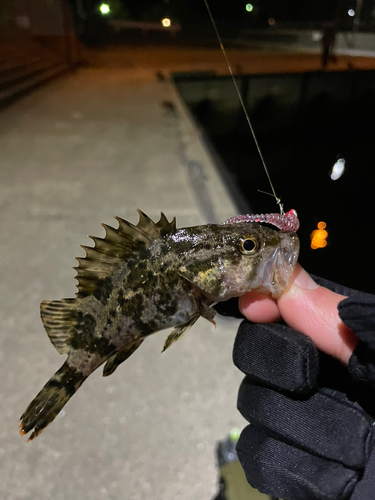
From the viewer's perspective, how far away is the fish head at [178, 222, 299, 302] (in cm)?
64

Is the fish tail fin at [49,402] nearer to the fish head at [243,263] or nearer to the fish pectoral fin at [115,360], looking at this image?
the fish pectoral fin at [115,360]

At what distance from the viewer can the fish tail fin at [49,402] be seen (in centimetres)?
63

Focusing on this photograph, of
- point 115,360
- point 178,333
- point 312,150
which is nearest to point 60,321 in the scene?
point 115,360

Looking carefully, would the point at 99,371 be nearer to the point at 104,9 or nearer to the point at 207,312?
the point at 207,312

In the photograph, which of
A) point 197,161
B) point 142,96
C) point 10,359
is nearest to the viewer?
point 10,359

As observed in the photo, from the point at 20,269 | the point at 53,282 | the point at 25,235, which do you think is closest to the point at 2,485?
the point at 53,282

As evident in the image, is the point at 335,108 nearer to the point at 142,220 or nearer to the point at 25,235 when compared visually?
the point at 25,235

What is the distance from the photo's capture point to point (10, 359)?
1.41 meters

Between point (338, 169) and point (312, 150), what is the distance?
2.00 ft

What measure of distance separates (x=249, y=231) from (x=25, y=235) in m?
1.81

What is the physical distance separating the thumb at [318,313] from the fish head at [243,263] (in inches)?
1.7

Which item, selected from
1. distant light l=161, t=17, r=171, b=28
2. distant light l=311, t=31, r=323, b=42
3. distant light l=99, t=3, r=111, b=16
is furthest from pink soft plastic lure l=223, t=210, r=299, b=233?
distant light l=161, t=17, r=171, b=28

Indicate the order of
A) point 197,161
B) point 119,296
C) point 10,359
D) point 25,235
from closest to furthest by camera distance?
point 119,296 → point 10,359 → point 25,235 → point 197,161

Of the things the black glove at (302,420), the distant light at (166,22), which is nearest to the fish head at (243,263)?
the black glove at (302,420)
